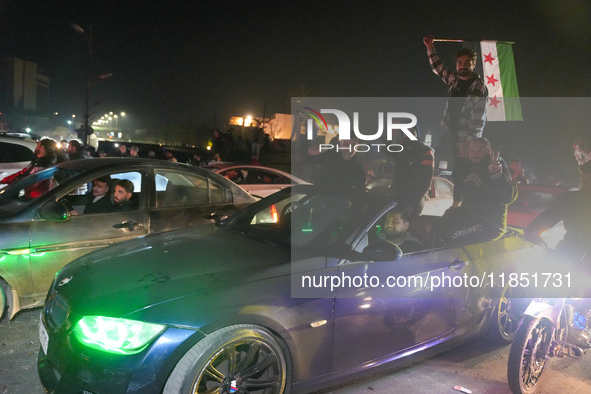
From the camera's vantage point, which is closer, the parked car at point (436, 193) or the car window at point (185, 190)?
the car window at point (185, 190)

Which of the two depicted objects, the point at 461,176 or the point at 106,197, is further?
the point at 461,176

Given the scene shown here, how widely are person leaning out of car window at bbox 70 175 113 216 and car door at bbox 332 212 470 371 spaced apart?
9.20 feet

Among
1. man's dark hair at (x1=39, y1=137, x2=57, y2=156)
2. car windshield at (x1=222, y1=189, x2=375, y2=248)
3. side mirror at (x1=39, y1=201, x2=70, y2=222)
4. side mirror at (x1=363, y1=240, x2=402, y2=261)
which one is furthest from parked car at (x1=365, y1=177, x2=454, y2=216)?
man's dark hair at (x1=39, y1=137, x2=57, y2=156)

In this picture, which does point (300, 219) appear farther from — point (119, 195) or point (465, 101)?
point (465, 101)

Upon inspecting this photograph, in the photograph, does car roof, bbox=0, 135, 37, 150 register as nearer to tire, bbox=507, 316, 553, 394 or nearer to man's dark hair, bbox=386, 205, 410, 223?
man's dark hair, bbox=386, 205, 410, 223

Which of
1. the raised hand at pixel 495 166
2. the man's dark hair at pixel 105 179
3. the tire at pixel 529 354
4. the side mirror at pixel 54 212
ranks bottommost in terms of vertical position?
the tire at pixel 529 354

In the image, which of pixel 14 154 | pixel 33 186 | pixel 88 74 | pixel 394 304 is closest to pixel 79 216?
pixel 33 186

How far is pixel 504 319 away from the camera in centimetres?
416

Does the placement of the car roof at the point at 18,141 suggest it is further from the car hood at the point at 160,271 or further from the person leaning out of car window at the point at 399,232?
the person leaning out of car window at the point at 399,232

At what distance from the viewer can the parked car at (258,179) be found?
32.7ft

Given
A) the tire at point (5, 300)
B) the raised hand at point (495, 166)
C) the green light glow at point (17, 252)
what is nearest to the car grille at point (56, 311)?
the green light glow at point (17, 252)

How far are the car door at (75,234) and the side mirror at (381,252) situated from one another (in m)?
2.50

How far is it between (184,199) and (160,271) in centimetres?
227

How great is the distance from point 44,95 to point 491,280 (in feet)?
360
